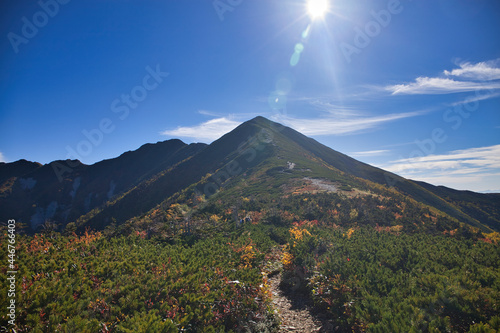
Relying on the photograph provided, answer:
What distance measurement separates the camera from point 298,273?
11.0m

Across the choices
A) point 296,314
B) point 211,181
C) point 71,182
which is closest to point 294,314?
point 296,314

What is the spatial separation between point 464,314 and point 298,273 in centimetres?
617

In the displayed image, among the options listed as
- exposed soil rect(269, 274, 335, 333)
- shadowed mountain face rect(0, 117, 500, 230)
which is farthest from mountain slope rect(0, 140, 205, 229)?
exposed soil rect(269, 274, 335, 333)

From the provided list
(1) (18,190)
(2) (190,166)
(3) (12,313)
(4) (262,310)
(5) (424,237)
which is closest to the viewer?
(3) (12,313)

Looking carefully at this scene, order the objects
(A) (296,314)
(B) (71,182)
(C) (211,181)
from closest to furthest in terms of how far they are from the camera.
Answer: (A) (296,314) → (C) (211,181) → (B) (71,182)

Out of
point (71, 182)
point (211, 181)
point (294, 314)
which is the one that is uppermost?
point (211, 181)

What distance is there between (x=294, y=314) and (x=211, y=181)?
190ft

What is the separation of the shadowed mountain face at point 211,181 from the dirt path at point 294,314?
2968 cm

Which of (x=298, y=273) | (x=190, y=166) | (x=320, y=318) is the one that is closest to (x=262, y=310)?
Result: (x=320, y=318)

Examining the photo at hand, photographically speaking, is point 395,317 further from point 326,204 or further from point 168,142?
point 168,142

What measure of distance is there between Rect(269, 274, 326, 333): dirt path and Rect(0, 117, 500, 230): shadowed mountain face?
29683 millimetres

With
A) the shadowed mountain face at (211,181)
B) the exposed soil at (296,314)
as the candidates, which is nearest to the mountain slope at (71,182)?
the shadowed mountain face at (211,181)

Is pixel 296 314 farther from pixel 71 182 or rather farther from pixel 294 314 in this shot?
pixel 71 182

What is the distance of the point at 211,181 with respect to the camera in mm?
65062
